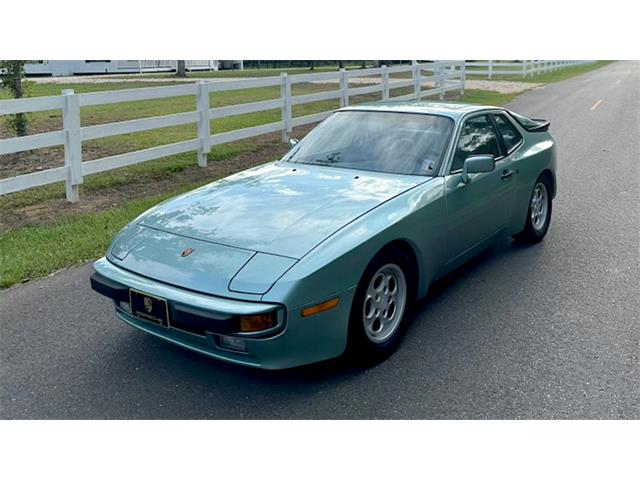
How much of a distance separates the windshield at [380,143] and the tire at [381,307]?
3.03 ft

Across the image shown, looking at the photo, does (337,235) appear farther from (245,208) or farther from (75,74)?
(75,74)

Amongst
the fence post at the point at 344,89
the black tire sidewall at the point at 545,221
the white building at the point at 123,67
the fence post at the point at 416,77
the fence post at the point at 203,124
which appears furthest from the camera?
the white building at the point at 123,67

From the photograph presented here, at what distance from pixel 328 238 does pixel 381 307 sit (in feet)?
2.12

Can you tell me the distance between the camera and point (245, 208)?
13.0 ft

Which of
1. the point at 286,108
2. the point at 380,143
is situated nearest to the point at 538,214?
the point at 380,143

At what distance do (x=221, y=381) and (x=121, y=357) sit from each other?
2.43ft

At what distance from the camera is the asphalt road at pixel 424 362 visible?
3.27 m

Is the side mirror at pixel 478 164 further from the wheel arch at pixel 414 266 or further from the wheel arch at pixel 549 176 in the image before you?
the wheel arch at pixel 549 176

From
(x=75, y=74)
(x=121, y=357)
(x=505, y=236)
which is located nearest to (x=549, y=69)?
(x=75, y=74)

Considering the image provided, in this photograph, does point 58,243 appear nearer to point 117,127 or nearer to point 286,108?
point 117,127

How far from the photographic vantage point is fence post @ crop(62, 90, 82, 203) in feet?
24.7

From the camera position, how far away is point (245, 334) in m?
3.11

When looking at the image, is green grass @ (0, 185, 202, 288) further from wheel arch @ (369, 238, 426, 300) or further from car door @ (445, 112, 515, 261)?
car door @ (445, 112, 515, 261)

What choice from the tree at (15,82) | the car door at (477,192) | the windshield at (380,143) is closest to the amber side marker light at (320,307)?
the car door at (477,192)
